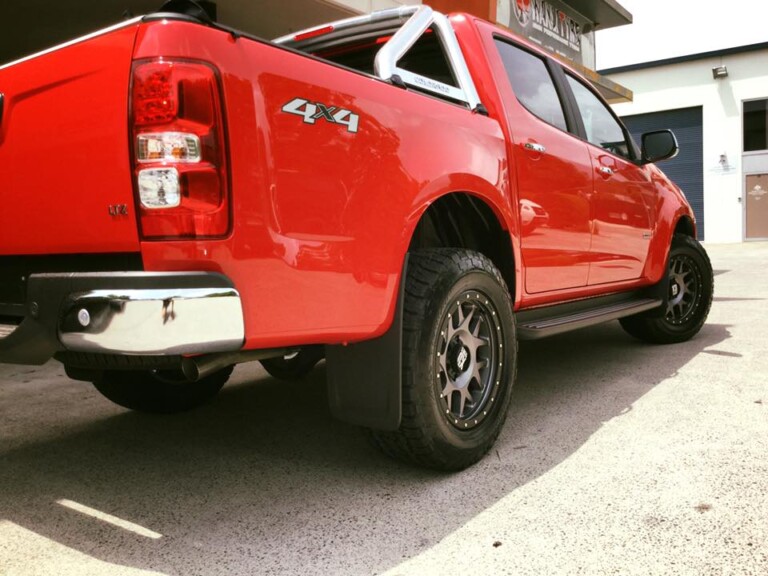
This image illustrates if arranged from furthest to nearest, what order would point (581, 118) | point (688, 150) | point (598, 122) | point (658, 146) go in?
point (688, 150) → point (658, 146) → point (598, 122) → point (581, 118)

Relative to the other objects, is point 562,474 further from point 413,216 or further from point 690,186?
point 690,186

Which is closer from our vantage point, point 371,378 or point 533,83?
point 371,378

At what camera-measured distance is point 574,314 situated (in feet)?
12.2

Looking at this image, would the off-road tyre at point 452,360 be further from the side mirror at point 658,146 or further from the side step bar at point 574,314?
the side mirror at point 658,146

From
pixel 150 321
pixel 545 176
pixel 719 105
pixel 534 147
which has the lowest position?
pixel 150 321

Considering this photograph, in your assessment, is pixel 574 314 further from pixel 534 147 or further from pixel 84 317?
pixel 84 317

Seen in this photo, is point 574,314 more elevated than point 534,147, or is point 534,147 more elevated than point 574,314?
point 534,147

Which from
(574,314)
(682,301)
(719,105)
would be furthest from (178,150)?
(719,105)

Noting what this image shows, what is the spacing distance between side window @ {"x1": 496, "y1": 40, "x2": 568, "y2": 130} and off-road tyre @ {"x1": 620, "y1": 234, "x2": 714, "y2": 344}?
195 cm

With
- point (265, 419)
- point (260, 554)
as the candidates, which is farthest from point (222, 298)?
point (265, 419)

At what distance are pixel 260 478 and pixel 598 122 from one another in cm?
313

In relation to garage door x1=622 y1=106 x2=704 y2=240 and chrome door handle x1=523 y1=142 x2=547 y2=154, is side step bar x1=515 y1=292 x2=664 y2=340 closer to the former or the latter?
chrome door handle x1=523 y1=142 x2=547 y2=154

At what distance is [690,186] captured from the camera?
2533 centimetres

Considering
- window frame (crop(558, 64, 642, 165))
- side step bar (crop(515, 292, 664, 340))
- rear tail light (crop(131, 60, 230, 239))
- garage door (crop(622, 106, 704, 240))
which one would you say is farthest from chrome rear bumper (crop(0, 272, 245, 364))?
garage door (crop(622, 106, 704, 240))
